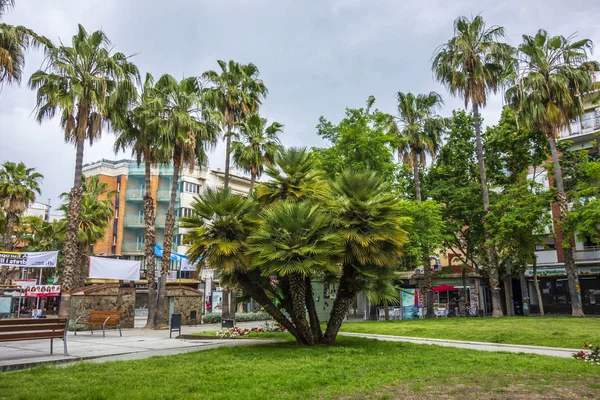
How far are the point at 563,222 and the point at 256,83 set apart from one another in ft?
69.8

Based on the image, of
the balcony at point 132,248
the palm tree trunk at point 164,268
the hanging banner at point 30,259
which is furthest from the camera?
the balcony at point 132,248

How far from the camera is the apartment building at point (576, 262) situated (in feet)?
119

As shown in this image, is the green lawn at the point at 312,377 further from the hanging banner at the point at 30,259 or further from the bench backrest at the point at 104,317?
the hanging banner at the point at 30,259

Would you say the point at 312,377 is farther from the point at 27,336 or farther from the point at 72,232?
the point at 72,232

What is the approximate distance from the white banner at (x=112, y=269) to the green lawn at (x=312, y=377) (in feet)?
48.2

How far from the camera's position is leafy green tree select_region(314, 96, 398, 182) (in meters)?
27.4

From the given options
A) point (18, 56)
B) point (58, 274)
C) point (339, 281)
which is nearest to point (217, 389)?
point (339, 281)

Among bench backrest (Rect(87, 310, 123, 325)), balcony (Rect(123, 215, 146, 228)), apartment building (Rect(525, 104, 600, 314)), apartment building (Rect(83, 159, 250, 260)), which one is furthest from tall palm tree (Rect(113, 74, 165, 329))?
balcony (Rect(123, 215, 146, 228))

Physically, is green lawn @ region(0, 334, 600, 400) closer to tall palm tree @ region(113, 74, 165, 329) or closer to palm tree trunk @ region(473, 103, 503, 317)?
tall palm tree @ region(113, 74, 165, 329)

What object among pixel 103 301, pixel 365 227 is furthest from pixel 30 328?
pixel 103 301

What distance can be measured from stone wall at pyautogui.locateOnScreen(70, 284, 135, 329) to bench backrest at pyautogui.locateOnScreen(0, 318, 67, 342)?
1263 centimetres

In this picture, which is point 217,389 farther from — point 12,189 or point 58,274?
point 58,274

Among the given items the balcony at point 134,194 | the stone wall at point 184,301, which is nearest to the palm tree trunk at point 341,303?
the stone wall at point 184,301

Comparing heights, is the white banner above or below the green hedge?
above
